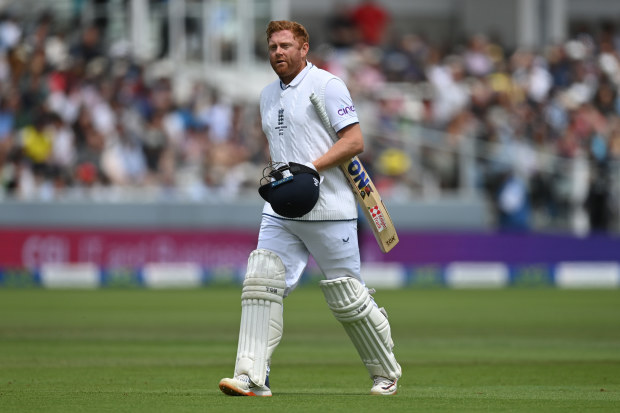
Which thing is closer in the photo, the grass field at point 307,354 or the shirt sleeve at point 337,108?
the grass field at point 307,354

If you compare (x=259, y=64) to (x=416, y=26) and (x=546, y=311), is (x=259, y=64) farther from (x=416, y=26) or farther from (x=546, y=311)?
(x=546, y=311)

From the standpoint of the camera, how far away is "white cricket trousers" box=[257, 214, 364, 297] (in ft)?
22.3

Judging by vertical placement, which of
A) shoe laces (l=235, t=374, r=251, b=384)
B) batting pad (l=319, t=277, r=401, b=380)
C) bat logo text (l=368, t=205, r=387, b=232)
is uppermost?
bat logo text (l=368, t=205, r=387, b=232)

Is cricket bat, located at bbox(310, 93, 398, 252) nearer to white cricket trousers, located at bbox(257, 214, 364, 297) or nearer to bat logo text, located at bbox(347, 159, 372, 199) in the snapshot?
bat logo text, located at bbox(347, 159, 372, 199)

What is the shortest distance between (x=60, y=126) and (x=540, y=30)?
13.5 metres

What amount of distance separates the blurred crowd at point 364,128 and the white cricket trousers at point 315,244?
1287 cm

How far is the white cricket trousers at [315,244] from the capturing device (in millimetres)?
6793

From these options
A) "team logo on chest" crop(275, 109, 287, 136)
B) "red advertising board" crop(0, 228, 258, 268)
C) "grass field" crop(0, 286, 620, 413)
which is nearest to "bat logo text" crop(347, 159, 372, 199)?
"team logo on chest" crop(275, 109, 287, 136)

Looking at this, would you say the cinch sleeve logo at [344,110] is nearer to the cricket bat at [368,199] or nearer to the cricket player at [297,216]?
the cricket player at [297,216]

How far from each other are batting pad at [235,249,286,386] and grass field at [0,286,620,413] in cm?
23

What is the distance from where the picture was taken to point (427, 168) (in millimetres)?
21234

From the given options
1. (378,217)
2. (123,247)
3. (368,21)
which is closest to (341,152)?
(378,217)

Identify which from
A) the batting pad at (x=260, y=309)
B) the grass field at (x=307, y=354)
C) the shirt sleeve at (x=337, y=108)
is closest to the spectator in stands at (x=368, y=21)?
the grass field at (x=307, y=354)

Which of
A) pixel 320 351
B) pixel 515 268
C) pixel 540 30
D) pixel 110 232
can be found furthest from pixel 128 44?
pixel 320 351
